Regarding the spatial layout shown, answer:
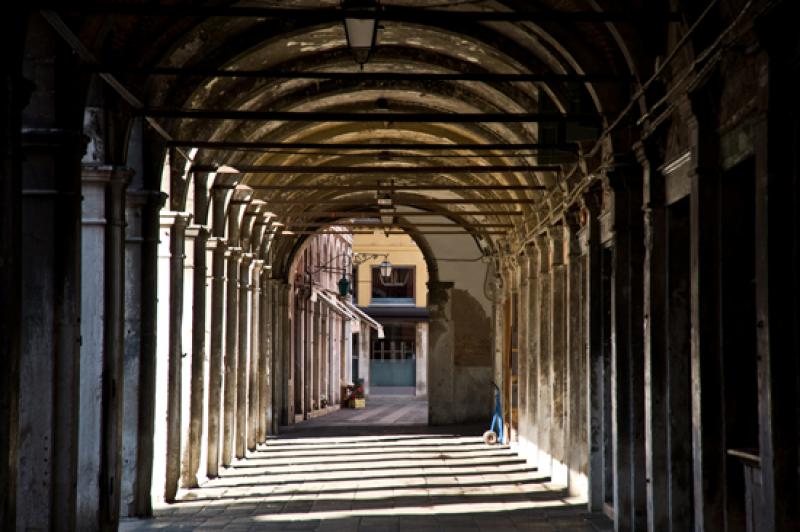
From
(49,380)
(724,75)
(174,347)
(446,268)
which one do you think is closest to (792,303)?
(724,75)

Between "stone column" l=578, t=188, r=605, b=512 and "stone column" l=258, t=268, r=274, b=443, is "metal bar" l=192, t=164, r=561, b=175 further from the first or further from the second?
"stone column" l=258, t=268, r=274, b=443

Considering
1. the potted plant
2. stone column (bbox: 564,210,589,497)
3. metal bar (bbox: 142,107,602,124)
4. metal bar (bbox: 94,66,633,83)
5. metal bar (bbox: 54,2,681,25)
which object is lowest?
the potted plant

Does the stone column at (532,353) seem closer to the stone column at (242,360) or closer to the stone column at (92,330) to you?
the stone column at (242,360)

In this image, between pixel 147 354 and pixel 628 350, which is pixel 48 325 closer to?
pixel 147 354

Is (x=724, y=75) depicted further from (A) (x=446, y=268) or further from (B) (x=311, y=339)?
(B) (x=311, y=339)

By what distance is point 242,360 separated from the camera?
20.1 metres

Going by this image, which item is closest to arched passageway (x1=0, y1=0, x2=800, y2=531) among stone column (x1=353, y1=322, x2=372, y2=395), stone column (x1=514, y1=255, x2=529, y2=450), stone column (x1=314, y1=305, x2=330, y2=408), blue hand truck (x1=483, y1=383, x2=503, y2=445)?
stone column (x1=514, y1=255, x2=529, y2=450)

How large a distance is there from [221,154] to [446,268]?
1426cm

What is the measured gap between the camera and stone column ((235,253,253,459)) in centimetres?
1995

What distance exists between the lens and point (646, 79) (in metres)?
10.4

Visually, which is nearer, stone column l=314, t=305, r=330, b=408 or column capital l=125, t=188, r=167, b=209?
column capital l=125, t=188, r=167, b=209

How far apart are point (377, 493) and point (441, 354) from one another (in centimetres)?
1476

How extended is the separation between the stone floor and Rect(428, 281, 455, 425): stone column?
4659mm

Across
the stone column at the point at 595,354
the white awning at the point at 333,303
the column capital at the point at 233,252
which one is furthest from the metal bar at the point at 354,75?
the white awning at the point at 333,303
